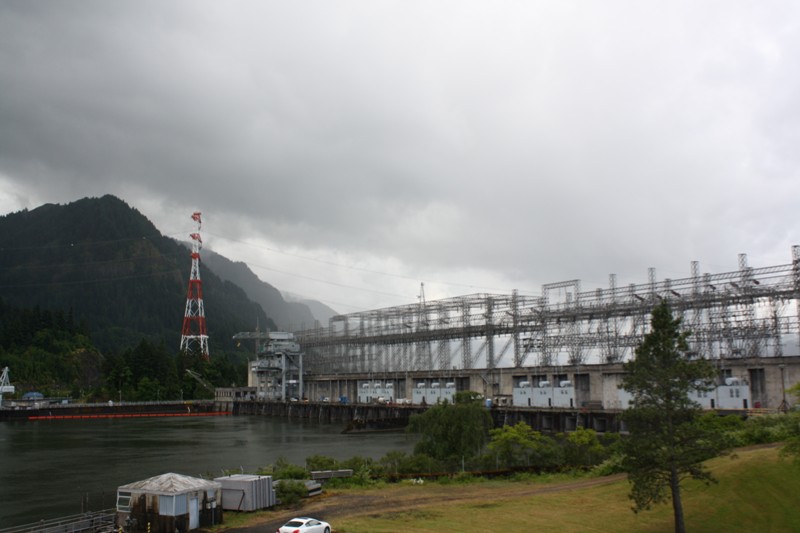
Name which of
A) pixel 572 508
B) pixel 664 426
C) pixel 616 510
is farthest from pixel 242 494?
pixel 664 426

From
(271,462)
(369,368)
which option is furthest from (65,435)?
(369,368)

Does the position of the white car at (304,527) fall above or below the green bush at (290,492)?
above

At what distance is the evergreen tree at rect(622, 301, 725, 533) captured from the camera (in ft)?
75.0

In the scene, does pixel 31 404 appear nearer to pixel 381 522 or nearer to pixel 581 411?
pixel 581 411

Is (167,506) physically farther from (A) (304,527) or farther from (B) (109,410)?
(B) (109,410)

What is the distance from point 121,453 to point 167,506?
42.3m

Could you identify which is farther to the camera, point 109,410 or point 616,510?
point 109,410

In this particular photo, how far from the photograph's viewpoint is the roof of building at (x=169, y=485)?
2478 centimetres

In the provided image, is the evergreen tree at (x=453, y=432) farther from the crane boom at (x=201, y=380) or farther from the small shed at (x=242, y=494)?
the crane boom at (x=201, y=380)

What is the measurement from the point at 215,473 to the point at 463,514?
2547 centimetres

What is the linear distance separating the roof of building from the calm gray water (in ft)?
32.5

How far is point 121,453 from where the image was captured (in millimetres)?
61688

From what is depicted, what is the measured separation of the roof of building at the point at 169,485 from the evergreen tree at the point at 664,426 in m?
16.7

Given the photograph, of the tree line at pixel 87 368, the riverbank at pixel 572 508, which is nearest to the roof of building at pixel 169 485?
the riverbank at pixel 572 508
